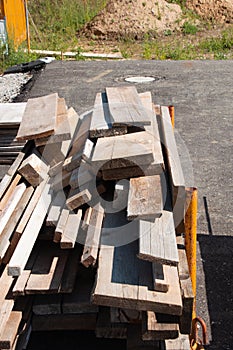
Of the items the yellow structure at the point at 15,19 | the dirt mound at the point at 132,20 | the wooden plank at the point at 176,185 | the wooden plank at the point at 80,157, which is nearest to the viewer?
the wooden plank at the point at 176,185

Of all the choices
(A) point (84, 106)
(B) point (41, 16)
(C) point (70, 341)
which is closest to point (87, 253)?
(C) point (70, 341)

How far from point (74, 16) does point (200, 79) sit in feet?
31.4

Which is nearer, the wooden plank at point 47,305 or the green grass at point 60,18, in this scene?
the wooden plank at point 47,305

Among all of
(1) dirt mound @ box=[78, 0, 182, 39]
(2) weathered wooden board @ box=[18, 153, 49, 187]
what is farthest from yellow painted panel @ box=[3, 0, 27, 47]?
(2) weathered wooden board @ box=[18, 153, 49, 187]

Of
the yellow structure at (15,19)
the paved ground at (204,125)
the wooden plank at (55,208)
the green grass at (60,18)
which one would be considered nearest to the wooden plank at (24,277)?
the wooden plank at (55,208)

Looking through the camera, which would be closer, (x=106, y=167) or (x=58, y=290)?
(x=58, y=290)

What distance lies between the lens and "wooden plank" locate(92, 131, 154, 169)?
2.85m

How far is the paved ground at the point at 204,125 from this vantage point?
4.08m

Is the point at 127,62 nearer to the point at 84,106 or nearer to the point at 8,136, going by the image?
the point at 84,106

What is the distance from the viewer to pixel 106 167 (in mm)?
2879

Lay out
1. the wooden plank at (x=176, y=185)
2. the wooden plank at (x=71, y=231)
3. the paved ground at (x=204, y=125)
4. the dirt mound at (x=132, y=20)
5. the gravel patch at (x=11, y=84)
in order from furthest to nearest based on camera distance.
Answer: the dirt mound at (x=132, y=20) → the gravel patch at (x=11, y=84) → the paved ground at (x=204, y=125) → the wooden plank at (x=176, y=185) → the wooden plank at (x=71, y=231)

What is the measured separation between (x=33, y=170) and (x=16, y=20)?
11.9 metres

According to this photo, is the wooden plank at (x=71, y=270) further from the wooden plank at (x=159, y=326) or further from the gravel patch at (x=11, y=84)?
the gravel patch at (x=11, y=84)

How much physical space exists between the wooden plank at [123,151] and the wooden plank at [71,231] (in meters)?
0.33
